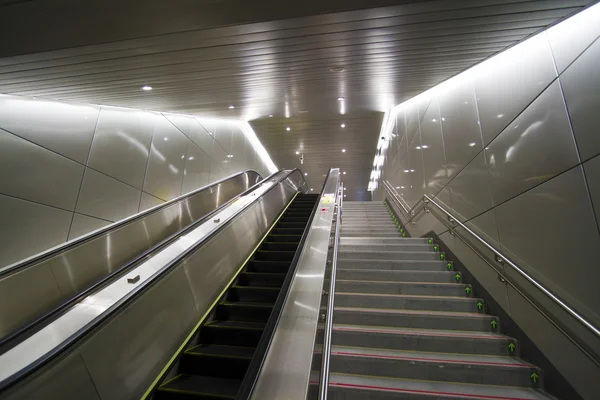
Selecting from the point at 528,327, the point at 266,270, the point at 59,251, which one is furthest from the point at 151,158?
the point at 528,327

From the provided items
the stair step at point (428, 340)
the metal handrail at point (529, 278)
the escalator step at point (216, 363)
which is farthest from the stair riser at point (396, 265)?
the escalator step at point (216, 363)

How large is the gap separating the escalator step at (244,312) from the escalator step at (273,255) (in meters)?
1.34

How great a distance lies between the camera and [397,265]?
4023 mm

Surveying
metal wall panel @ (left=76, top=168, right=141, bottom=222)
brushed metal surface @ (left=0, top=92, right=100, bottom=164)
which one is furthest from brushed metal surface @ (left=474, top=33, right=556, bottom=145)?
brushed metal surface @ (left=0, top=92, right=100, bottom=164)

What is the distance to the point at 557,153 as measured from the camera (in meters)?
2.35

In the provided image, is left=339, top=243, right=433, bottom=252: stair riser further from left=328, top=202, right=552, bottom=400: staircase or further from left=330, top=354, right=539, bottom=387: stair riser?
left=330, top=354, right=539, bottom=387: stair riser

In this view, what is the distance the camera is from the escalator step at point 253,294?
337 centimetres

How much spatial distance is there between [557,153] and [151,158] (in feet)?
18.6

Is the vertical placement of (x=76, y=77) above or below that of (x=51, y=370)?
above

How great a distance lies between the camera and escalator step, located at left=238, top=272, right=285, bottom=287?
145 inches

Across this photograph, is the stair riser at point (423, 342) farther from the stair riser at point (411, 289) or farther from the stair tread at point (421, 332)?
the stair riser at point (411, 289)

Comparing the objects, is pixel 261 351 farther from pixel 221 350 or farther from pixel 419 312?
pixel 419 312

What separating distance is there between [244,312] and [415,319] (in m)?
A: 1.79

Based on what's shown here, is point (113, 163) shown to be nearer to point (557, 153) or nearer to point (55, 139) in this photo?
point (55, 139)
